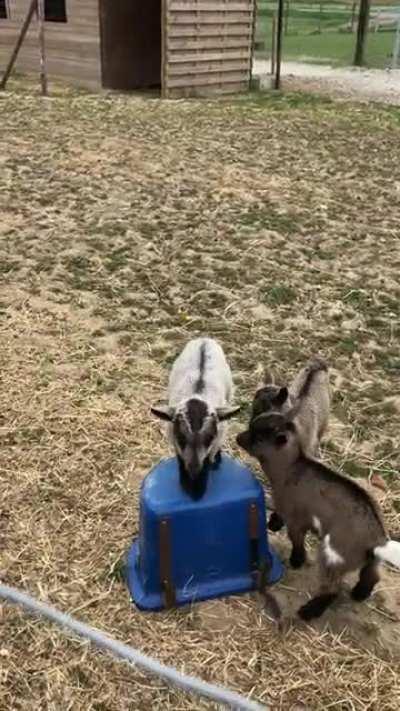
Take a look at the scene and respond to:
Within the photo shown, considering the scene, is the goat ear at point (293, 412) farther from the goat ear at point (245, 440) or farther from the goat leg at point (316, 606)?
the goat leg at point (316, 606)

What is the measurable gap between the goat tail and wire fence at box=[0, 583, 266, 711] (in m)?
0.83

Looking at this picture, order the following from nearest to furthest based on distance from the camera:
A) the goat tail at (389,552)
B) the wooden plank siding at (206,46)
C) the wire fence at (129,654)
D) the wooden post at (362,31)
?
the wire fence at (129,654) → the goat tail at (389,552) → the wooden plank siding at (206,46) → the wooden post at (362,31)

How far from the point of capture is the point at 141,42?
60.6 feet

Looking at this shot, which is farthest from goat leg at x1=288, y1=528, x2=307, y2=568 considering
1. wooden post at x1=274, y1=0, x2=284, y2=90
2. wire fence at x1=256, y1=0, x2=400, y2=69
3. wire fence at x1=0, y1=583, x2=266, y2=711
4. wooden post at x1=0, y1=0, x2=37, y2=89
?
wire fence at x1=256, y1=0, x2=400, y2=69

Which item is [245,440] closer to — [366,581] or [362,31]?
[366,581]

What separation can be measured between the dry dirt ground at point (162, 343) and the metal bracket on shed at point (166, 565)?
0.26 ft

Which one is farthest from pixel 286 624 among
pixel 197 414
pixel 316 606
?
pixel 197 414

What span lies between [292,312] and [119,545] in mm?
3255

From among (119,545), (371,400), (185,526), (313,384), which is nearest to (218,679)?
(185,526)

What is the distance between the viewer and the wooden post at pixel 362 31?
22.5 m

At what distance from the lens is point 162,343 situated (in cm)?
612

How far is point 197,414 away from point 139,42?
16.6 metres

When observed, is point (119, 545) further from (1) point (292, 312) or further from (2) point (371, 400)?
(1) point (292, 312)

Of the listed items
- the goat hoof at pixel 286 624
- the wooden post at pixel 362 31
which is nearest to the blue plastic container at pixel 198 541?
the goat hoof at pixel 286 624
